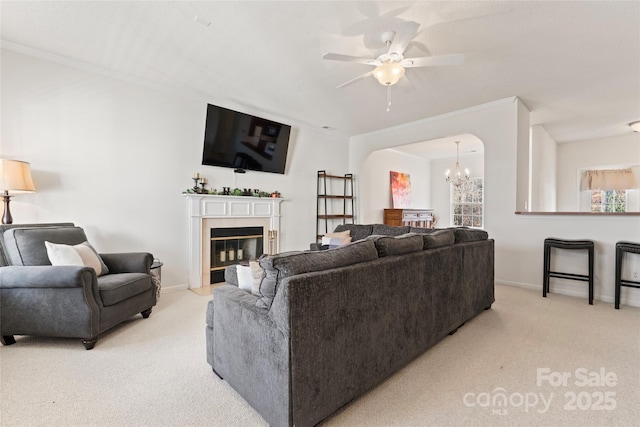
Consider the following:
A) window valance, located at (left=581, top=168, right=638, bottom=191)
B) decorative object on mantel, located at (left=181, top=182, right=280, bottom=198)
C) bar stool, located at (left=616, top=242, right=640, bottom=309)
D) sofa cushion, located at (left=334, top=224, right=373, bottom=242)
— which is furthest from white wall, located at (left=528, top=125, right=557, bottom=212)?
decorative object on mantel, located at (left=181, top=182, right=280, bottom=198)

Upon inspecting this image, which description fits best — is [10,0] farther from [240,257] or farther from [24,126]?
[240,257]

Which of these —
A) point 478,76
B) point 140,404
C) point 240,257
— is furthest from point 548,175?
point 140,404

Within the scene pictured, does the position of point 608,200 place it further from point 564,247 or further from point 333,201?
point 333,201

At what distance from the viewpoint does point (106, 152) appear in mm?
3391

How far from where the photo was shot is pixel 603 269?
11.7ft

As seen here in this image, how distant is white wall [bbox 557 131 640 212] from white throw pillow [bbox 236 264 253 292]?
25.0 feet

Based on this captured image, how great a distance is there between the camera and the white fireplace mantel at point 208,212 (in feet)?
13.2

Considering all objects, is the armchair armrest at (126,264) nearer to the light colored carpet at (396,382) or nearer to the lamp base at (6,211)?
the light colored carpet at (396,382)

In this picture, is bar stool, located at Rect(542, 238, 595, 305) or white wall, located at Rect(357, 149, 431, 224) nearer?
bar stool, located at Rect(542, 238, 595, 305)

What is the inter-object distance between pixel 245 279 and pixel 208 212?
2.62 meters

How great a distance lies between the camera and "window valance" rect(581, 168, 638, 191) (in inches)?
240

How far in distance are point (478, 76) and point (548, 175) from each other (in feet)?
13.5

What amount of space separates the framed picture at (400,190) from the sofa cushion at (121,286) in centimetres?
586

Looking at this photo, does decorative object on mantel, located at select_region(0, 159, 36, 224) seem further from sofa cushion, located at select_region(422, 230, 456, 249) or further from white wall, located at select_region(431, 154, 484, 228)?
white wall, located at select_region(431, 154, 484, 228)
